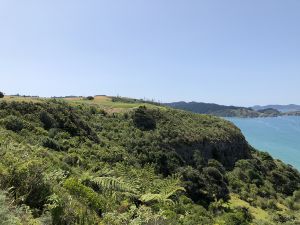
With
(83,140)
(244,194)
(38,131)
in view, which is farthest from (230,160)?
(38,131)

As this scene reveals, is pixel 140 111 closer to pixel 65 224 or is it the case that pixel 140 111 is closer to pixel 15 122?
pixel 15 122

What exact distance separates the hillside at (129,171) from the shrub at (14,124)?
0.08m

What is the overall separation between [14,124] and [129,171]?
9253 millimetres

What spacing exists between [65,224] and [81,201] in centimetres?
167

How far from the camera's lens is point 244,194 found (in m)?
42.6

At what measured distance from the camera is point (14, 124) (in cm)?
2798

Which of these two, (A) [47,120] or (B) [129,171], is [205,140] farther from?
(A) [47,120]

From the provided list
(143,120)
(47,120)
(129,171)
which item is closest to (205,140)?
(143,120)

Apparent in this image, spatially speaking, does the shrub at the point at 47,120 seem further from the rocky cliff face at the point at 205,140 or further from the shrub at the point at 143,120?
the shrub at the point at 143,120

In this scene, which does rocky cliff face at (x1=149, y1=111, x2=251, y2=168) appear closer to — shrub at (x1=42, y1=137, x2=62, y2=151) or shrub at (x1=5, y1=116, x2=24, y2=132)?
shrub at (x1=42, y1=137, x2=62, y2=151)

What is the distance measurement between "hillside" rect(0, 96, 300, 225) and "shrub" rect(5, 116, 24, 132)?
0.08 m

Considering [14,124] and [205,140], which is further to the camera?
[205,140]

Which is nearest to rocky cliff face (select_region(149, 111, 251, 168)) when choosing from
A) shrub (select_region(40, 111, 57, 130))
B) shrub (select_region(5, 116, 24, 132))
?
shrub (select_region(40, 111, 57, 130))

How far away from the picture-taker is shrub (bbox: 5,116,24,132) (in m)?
27.2
